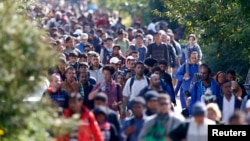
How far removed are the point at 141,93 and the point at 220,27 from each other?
20.2 feet

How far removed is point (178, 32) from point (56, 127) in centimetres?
2335

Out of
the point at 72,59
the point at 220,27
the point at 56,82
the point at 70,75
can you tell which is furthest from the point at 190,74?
the point at 56,82

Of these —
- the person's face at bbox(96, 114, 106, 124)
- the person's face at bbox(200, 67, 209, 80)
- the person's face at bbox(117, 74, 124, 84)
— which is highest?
the person's face at bbox(200, 67, 209, 80)

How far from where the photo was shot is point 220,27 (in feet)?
82.7

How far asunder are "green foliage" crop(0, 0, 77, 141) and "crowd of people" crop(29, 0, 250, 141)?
0.64 meters

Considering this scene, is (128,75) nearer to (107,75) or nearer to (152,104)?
(107,75)

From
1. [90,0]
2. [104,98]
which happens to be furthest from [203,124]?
[90,0]

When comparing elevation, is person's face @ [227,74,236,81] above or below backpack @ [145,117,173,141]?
above

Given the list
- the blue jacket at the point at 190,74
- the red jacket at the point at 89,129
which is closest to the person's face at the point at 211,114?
the red jacket at the point at 89,129

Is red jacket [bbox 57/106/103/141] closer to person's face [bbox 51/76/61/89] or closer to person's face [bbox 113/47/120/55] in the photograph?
person's face [bbox 51/76/61/89]

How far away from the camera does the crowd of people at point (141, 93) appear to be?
16.1m

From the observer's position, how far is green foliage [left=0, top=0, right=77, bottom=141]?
1495cm

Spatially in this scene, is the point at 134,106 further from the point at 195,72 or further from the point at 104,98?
the point at 195,72

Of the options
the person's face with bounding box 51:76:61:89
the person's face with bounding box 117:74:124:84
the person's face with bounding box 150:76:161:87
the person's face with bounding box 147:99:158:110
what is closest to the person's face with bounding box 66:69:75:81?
the person's face with bounding box 51:76:61:89
